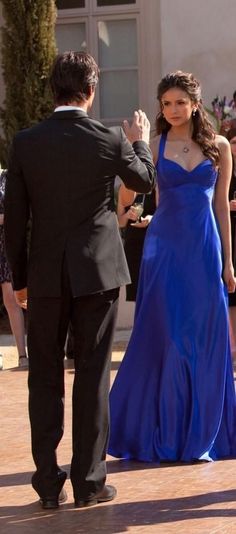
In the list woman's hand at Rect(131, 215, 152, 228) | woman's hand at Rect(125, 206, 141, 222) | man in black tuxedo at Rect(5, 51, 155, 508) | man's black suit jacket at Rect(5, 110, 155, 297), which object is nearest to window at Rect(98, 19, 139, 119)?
woman's hand at Rect(131, 215, 152, 228)

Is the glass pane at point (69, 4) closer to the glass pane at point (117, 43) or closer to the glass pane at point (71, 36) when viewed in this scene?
the glass pane at point (71, 36)

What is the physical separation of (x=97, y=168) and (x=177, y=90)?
4.67 feet

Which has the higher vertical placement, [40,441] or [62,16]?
[62,16]

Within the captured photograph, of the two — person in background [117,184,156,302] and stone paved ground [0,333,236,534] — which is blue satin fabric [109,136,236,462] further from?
person in background [117,184,156,302]

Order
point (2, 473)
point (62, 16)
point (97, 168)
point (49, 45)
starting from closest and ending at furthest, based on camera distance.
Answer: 1. point (97, 168)
2. point (2, 473)
3. point (49, 45)
4. point (62, 16)

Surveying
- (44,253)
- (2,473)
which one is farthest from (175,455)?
(44,253)

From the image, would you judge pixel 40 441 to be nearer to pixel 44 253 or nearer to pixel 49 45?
pixel 44 253

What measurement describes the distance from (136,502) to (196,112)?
2.19 metres

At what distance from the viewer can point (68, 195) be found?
18.1ft

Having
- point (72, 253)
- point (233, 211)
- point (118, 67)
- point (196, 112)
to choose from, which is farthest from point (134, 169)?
point (118, 67)

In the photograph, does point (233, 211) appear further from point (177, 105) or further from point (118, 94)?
point (118, 94)

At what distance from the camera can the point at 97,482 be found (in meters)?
5.73

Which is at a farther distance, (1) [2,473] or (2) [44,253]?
(1) [2,473]

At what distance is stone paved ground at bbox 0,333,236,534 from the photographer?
541 cm
